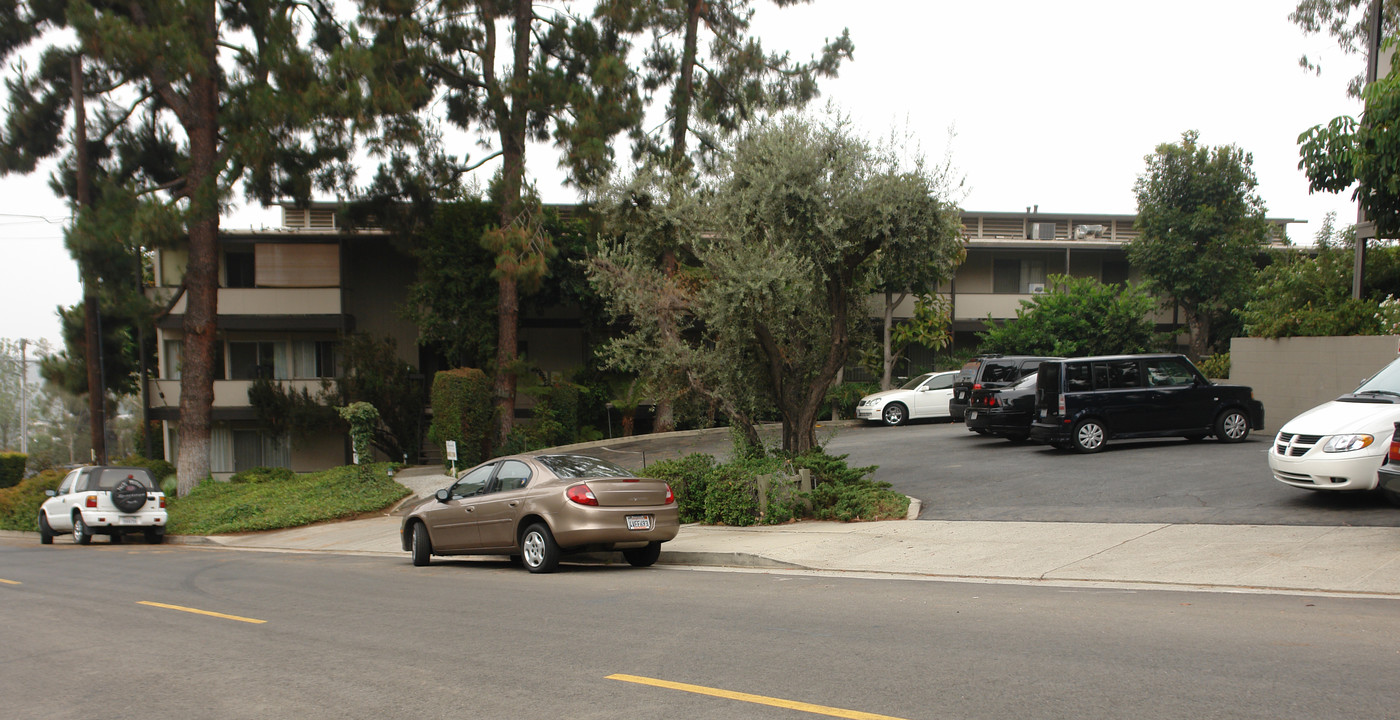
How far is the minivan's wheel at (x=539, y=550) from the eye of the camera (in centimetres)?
1068

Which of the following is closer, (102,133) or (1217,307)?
(102,133)

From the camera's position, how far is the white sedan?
88.0 ft

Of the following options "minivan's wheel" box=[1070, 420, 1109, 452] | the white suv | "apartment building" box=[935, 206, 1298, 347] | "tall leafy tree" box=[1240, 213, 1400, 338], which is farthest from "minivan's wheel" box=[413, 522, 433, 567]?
"apartment building" box=[935, 206, 1298, 347]

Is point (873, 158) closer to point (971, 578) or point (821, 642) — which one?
point (971, 578)

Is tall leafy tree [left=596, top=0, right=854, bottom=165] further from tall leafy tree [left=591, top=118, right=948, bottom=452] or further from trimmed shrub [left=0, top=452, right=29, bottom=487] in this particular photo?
trimmed shrub [left=0, top=452, right=29, bottom=487]

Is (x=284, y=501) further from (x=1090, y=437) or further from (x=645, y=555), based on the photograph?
(x=1090, y=437)

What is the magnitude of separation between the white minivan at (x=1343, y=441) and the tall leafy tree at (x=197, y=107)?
1961 centimetres

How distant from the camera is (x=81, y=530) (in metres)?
19.5

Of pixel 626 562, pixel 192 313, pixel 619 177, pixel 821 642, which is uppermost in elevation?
pixel 619 177

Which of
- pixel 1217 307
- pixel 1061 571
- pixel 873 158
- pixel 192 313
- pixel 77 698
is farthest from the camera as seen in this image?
pixel 1217 307

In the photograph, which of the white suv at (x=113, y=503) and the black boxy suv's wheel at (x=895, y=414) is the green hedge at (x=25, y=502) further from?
the black boxy suv's wheel at (x=895, y=414)

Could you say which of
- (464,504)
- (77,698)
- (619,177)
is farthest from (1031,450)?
(77,698)

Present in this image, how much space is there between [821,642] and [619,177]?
10.5 m

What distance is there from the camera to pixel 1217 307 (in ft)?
104
